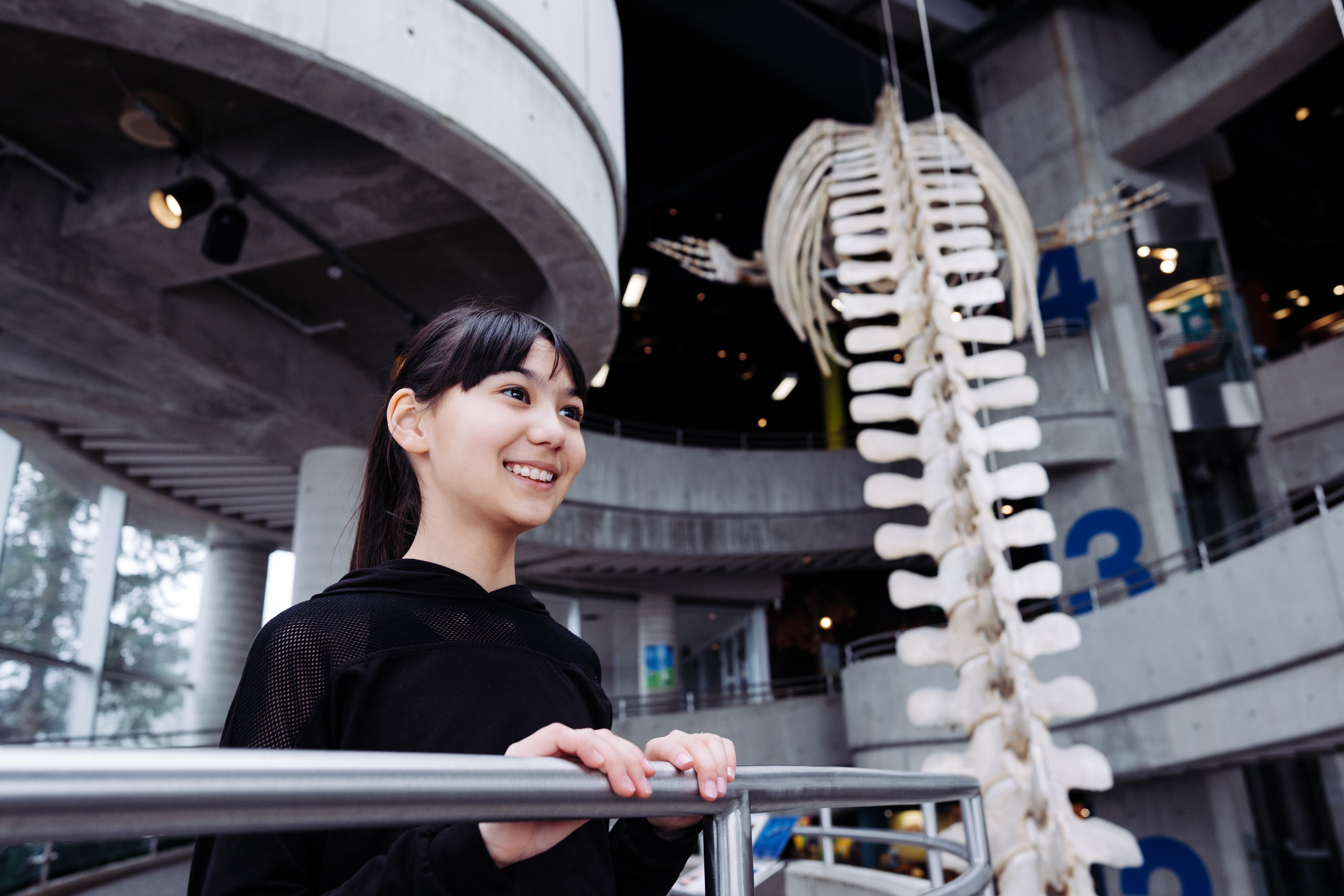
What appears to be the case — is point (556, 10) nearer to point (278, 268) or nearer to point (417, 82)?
point (417, 82)

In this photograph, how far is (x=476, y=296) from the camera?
1328 mm

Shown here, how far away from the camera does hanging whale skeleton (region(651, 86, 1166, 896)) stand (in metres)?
2.80

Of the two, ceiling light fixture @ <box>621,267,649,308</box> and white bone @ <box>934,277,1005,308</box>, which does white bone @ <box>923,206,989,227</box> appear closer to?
white bone @ <box>934,277,1005,308</box>

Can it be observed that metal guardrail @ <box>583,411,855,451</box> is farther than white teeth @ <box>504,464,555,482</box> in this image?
Yes

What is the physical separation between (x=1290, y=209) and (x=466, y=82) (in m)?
17.9

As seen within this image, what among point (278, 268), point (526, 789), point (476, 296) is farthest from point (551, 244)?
point (526, 789)

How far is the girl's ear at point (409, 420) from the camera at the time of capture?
1176mm

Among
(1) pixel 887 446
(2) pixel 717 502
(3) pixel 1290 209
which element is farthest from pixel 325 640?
(3) pixel 1290 209

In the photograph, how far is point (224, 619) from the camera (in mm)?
10945

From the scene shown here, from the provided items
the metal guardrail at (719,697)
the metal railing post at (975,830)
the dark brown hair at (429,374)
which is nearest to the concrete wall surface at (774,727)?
the metal guardrail at (719,697)

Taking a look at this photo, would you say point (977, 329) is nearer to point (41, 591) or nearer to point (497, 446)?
point (497, 446)

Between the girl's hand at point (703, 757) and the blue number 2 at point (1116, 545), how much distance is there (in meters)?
10.1

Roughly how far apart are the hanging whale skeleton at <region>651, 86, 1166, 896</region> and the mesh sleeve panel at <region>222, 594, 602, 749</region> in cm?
211

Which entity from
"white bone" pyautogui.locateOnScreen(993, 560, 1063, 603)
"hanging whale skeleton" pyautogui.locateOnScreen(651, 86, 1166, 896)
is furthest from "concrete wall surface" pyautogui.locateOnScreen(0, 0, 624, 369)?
"white bone" pyautogui.locateOnScreen(993, 560, 1063, 603)
